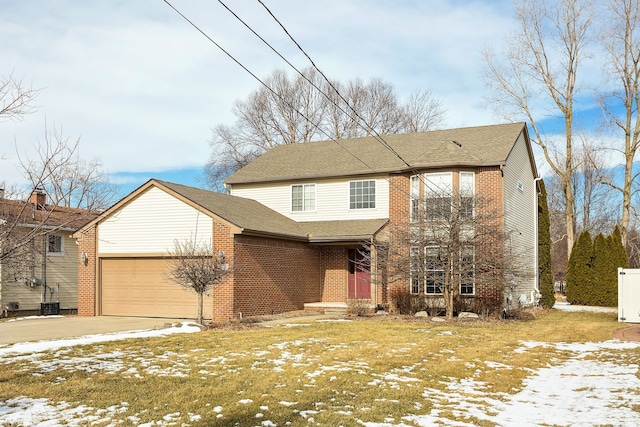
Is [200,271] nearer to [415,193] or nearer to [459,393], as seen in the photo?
[415,193]

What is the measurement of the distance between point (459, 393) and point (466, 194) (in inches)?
500

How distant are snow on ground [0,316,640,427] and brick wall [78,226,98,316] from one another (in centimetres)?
791

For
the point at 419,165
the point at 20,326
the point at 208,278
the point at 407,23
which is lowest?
the point at 20,326

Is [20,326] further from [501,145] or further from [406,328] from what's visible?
Answer: [501,145]

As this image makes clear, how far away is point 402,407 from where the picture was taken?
24.5ft

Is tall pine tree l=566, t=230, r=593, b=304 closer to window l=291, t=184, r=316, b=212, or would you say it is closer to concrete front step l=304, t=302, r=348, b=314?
concrete front step l=304, t=302, r=348, b=314

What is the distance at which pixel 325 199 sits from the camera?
78.6 feet

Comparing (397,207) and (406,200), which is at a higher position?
(406,200)

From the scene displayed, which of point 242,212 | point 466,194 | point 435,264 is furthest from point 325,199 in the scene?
point 435,264

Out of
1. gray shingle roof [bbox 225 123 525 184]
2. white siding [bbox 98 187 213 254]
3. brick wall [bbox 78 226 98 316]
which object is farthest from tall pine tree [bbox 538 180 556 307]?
brick wall [bbox 78 226 98 316]

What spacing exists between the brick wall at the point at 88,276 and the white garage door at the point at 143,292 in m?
0.30

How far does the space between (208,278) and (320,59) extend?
23.8ft

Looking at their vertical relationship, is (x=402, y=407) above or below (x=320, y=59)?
below

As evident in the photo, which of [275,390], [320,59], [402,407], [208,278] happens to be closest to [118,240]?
[208,278]
